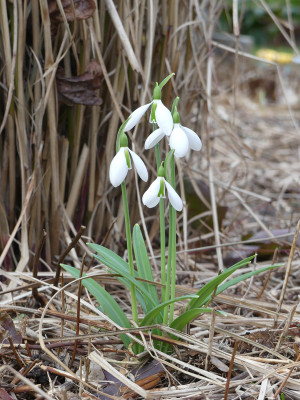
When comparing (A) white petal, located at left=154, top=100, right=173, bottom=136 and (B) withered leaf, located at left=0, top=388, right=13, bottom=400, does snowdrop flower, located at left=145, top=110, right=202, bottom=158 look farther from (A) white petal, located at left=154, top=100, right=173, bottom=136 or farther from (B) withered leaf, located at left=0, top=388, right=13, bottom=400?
(B) withered leaf, located at left=0, top=388, right=13, bottom=400

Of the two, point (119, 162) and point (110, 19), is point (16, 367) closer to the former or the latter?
point (119, 162)

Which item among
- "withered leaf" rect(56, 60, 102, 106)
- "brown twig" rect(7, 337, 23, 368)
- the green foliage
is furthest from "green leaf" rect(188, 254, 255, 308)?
"withered leaf" rect(56, 60, 102, 106)

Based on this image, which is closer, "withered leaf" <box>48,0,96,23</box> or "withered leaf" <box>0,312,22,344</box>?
"withered leaf" <box>0,312,22,344</box>

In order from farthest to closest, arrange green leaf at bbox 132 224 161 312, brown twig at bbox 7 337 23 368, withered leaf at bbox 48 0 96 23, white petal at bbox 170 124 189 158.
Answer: withered leaf at bbox 48 0 96 23 → green leaf at bbox 132 224 161 312 → brown twig at bbox 7 337 23 368 → white petal at bbox 170 124 189 158

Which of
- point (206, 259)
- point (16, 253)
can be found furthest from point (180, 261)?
point (16, 253)

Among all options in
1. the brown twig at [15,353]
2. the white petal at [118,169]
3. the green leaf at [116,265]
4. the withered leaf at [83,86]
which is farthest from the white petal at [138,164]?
the withered leaf at [83,86]

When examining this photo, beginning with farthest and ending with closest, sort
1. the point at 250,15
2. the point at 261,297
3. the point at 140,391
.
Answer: the point at 250,15, the point at 261,297, the point at 140,391
